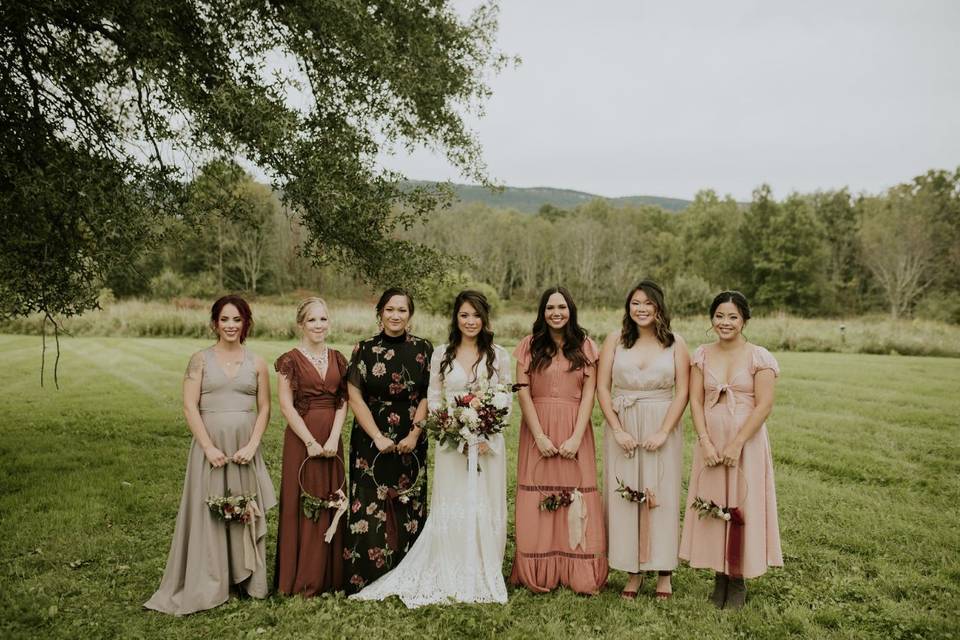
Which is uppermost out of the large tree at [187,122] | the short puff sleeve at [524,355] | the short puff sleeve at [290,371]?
the large tree at [187,122]

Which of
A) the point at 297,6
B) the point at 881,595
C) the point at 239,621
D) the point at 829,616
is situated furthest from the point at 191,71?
the point at 881,595

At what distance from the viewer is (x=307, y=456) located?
539cm

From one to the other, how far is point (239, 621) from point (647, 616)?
3.00 metres

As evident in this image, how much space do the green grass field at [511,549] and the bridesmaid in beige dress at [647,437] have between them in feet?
1.12

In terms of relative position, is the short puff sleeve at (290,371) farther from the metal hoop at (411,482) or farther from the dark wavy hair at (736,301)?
the dark wavy hair at (736,301)

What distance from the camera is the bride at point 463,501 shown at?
5355 mm

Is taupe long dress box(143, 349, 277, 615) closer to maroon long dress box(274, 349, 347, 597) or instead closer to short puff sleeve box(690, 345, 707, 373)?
maroon long dress box(274, 349, 347, 597)

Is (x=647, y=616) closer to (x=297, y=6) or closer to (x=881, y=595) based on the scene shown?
(x=881, y=595)

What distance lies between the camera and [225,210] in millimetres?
8281

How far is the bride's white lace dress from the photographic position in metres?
5.33

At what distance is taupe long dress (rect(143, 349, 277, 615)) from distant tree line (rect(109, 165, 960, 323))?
2741 centimetres

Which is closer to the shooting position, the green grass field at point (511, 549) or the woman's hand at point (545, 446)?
the green grass field at point (511, 549)

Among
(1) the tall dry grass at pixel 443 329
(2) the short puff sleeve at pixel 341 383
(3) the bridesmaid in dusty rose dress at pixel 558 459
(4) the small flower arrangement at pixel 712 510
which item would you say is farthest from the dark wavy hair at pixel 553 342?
(1) the tall dry grass at pixel 443 329

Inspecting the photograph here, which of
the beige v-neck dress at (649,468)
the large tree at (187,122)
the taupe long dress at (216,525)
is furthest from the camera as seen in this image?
the large tree at (187,122)
